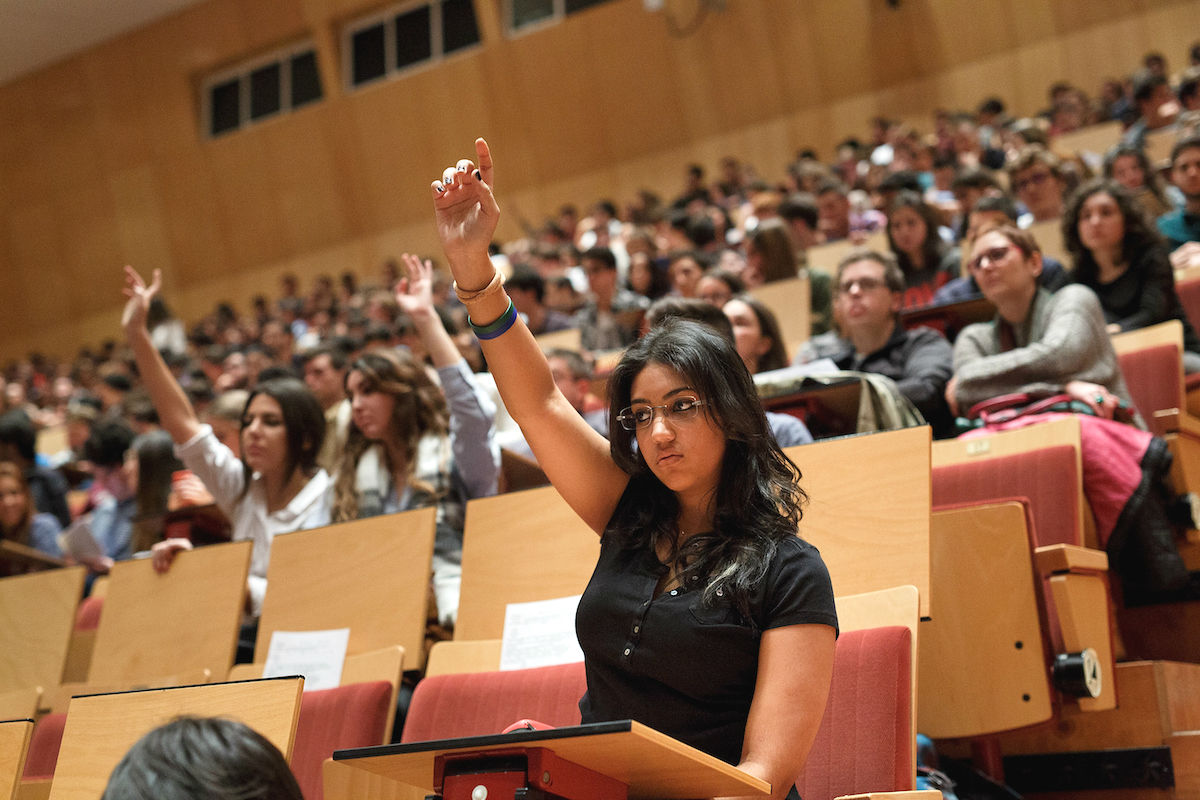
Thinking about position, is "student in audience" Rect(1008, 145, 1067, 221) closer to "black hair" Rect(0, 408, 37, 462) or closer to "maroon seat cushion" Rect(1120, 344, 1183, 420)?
"maroon seat cushion" Rect(1120, 344, 1183, 420)

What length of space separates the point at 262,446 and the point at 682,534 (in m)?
1.05

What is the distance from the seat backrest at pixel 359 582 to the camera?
4.65 feet

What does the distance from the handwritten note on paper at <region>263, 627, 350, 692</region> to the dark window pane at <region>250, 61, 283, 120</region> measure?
573cm

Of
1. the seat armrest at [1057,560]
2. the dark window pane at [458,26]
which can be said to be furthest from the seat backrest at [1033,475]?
the dark window pane at [458,26]

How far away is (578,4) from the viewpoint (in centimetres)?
599

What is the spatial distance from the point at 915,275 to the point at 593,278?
906 millimetres

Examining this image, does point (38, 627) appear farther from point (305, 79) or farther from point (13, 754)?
point (305, 79)

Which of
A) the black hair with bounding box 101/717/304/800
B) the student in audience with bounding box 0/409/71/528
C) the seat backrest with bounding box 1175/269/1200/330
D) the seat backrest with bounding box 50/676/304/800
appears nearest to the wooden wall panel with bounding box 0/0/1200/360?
the seat backrest with bounding box 1175/269/1200/330

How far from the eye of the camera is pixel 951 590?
50.1 inches

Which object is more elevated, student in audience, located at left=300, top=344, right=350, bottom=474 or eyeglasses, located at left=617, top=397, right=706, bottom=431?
student in audience, located at left=300, top=344, right=350, bottom=474

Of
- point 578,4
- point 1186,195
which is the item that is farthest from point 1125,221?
point 578,4

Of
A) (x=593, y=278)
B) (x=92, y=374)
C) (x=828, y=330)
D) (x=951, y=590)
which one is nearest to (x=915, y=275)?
(x=828, y=330)

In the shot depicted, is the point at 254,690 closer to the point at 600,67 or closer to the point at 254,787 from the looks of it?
the point at 254,787

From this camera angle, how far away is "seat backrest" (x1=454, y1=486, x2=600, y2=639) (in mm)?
1333
